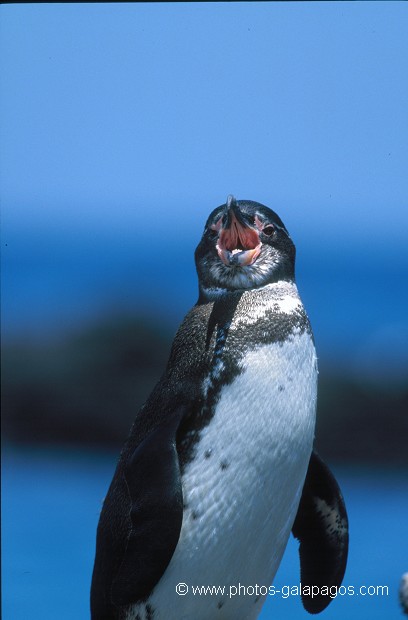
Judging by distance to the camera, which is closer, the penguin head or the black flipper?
the penguin head

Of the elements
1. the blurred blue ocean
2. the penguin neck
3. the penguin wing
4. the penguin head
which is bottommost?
the blurred blue ocean

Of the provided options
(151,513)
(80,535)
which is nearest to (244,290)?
(151,513)

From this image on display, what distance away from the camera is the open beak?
163cm

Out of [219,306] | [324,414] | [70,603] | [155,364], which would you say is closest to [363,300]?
[324,414]

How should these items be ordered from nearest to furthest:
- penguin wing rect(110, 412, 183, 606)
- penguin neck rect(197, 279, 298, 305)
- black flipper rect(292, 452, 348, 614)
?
penguin wing rect(110, 412, 183, 606) < penguin neck rect(197, 279, 298, 305) < black flipper rect(292, 452, 348, 614)

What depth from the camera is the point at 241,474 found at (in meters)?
1.61

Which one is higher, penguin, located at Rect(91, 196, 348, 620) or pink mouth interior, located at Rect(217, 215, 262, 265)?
pink mouth interior, located at Rect(217, 215, 262, 265)

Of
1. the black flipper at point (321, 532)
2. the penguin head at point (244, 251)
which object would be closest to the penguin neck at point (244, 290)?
the penguin head at point (244, 251)

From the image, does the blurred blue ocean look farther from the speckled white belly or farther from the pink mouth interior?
the pink mouth interior

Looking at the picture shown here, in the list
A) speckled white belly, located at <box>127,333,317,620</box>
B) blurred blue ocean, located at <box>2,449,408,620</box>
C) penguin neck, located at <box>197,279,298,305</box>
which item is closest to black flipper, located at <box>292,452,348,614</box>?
blurred blue ocean, located at <box>2,449,408,620</box>

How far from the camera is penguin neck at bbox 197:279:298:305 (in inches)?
66.2

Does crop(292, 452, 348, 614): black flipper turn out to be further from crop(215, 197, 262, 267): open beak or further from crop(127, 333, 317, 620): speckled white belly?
crop(215, 197, 262, 267): open beak

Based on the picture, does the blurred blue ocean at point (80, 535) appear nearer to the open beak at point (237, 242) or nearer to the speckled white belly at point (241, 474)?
the speckled white belly at point (241, 474)

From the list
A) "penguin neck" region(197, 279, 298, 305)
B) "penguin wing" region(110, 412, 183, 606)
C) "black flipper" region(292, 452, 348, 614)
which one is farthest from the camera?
"black flipper" region(292, 452, 348, 614)
